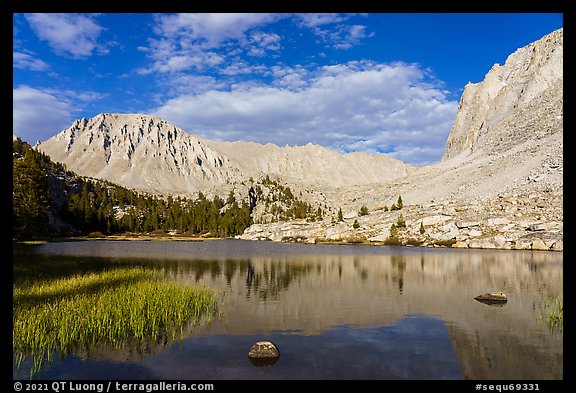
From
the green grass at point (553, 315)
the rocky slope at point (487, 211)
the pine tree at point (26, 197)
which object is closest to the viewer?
the green grass at point (553, 315)

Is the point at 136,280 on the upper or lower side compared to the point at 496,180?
lower

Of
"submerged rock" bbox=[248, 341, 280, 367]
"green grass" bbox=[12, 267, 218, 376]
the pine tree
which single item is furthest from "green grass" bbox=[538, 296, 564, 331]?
the pine tree

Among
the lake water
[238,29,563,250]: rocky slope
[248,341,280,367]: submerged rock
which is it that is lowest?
the lake water

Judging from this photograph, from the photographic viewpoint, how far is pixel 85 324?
2169 centimetres

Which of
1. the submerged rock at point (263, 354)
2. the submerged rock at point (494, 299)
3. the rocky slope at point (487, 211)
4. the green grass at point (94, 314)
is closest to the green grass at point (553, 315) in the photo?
the submerged rock at point (494, 299)

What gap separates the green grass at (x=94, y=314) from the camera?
Answer: 64.0 ft

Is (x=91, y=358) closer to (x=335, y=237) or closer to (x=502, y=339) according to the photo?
(x=502, y=339)

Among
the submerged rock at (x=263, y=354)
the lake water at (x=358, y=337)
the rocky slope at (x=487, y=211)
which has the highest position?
the rocky slope at (x=487, y=211)

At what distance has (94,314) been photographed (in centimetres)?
2275

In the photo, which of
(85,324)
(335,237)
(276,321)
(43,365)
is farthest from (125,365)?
(335,237)

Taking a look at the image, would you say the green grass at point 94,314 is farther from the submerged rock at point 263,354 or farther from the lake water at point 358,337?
the submerged rock at point 263,354

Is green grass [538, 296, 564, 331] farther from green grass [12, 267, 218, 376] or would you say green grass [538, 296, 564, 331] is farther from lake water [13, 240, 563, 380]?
green grass [12, 267, 218, 376]

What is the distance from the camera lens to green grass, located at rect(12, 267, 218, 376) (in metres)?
19.5

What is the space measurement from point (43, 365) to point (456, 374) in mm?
19537
